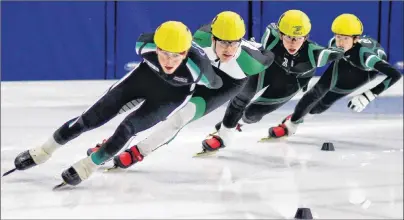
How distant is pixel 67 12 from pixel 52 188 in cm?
150

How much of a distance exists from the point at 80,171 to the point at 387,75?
1.76 metres

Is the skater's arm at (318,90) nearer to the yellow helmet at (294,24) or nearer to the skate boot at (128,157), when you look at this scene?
the yellow helmet at (294,24)

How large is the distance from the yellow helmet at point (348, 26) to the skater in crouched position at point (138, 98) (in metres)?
0.81

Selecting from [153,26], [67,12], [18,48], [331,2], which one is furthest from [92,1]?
[331,2]

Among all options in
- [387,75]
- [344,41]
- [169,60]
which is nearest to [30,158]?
[169,60]

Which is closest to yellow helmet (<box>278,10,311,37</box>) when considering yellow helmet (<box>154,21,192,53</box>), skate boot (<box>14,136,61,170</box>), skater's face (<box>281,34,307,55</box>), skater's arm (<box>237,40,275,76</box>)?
skater's face (<box>281,34,307,55</box>)

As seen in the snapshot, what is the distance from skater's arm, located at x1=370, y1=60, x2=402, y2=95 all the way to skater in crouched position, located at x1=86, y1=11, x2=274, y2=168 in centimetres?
79

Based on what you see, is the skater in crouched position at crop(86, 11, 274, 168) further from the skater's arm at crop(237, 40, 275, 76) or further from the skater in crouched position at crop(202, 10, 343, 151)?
the skater in crouched position at crop(202, 10, 343, 151)

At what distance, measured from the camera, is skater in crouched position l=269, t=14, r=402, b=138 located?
185 inches

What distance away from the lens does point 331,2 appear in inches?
205

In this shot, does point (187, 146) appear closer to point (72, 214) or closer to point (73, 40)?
point (73, 40)

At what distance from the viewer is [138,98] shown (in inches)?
169

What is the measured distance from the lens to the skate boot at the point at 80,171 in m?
4.29

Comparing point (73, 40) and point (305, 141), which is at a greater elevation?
point (73, 40)
